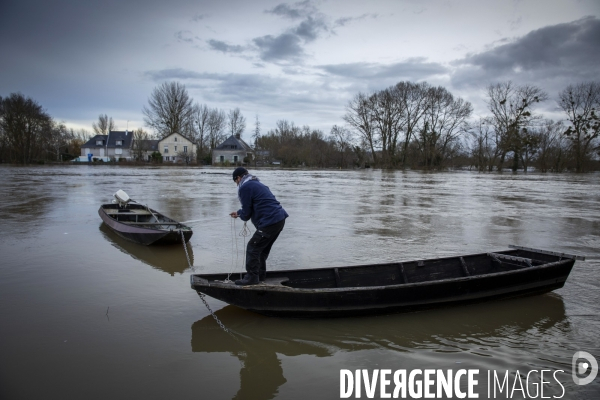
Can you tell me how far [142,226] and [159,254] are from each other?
1281 millimetres

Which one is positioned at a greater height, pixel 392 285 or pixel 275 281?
pixel 392 285

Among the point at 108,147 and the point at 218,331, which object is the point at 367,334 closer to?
the point at 218,331

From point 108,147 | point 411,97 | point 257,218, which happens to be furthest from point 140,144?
point 257,218

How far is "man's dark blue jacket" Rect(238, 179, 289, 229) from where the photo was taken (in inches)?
220

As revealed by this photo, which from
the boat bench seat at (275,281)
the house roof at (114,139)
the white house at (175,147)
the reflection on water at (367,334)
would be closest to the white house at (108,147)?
the house roof at (114,139)

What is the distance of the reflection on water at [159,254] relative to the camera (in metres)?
8.16

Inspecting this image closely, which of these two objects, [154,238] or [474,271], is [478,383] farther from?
[154,238]

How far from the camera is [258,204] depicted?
18.5 ft

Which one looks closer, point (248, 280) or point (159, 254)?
point (248, 280)

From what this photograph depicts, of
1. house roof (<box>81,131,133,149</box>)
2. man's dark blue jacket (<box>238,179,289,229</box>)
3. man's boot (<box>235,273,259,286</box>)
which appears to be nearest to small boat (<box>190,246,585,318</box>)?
man's boot (<box>235,273,259,286</box>)

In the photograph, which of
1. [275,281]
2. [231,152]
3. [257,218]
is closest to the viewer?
[257,218]

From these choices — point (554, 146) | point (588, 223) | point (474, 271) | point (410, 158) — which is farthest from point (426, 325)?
point (554, 146)

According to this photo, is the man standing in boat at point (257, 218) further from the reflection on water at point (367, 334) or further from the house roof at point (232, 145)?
the house roof at point (232, 145)

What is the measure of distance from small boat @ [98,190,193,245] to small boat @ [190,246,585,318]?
12.7 ft
